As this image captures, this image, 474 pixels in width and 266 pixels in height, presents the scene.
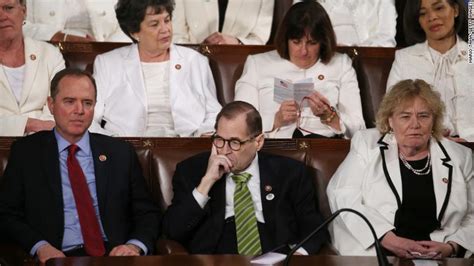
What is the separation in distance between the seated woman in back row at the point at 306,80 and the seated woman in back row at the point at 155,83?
0.20 meters

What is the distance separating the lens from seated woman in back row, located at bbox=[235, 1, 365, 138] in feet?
13.4

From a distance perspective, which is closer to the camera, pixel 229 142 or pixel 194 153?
pixel 229 142

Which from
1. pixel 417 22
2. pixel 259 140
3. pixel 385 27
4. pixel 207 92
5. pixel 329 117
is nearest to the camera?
pixel 259 140

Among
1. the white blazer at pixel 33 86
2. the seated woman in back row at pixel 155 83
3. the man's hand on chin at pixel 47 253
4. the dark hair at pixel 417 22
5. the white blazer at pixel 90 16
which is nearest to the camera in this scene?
the man's hand on chin at pixel 47 253

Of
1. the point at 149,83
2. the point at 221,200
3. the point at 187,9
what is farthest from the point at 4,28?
the point at 221,200

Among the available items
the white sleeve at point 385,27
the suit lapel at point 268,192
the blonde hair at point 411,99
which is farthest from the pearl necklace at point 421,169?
the white sleeve at point 385,27

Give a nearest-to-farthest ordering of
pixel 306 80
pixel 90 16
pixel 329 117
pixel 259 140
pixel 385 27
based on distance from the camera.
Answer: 1. pixel 259 140
2. pixel 306 80
3. pixel 329 117
4. pixel 90 16
5. pixel 385 27

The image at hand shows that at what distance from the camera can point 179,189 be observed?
10.9 feet

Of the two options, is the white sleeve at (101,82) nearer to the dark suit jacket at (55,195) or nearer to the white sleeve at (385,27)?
the dark suit jacket at (55,195)

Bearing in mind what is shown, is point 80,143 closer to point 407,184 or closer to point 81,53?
point 81,53

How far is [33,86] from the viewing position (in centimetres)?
406

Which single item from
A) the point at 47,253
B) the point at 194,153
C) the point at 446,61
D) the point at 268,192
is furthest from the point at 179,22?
the point at 47,253

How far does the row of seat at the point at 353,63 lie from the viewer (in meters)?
4.33

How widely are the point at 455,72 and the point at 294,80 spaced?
0.73 m
